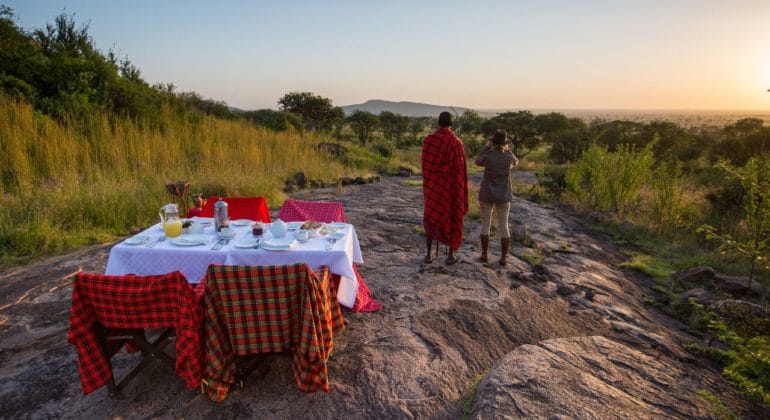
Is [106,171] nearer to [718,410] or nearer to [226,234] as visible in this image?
Answer: [226,234]

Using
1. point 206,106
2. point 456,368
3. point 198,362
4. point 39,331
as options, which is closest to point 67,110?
point 39,331

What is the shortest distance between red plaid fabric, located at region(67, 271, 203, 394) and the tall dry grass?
3386 millimetres

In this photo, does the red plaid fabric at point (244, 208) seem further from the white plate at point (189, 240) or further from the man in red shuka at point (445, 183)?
the man in red shuka at point (445, 183)

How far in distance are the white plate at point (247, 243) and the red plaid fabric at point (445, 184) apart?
2160 mm

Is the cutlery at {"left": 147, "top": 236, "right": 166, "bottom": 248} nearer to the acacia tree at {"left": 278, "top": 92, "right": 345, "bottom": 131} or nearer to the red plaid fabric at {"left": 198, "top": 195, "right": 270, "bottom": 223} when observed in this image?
the red plaid fabric at {"left": 198, "top": 195, "right": 270, "bottom": 223}

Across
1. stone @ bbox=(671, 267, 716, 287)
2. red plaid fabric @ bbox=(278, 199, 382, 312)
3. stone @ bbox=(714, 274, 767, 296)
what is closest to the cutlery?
red plaid fabric @ bbox=(278, 199, 382, 312)

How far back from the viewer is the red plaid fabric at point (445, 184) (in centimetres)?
459

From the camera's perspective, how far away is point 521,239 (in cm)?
605

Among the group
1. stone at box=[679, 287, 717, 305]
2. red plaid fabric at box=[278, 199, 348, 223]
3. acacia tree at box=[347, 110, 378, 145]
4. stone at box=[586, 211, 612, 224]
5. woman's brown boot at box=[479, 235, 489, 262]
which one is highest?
acacia tree at box=[347, 110, 378, 145]

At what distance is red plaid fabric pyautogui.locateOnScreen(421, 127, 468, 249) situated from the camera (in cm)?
459

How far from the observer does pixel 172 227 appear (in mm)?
3090

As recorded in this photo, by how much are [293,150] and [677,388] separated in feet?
33.2

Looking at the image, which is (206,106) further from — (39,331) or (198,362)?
(198,362)

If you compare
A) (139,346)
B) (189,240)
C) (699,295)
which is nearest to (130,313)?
(139,346)
